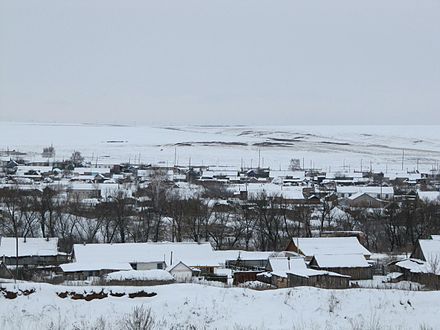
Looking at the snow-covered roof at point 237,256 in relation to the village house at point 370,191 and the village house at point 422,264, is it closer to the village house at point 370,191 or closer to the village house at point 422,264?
the village house at point 422,264

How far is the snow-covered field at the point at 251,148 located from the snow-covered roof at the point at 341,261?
5978 cm

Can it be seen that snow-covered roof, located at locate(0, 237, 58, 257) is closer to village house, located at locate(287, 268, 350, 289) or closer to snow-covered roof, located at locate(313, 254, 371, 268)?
snow-covered roof, located at locate(313, 254, 371, 268)

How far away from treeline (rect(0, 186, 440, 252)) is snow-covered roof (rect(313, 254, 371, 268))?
610 cm

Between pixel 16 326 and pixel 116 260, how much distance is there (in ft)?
42.0

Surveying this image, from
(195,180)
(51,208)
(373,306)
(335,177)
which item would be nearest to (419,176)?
(335,177)

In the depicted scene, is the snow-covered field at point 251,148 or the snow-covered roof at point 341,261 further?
Answer: the snow-covered field at point 251,148

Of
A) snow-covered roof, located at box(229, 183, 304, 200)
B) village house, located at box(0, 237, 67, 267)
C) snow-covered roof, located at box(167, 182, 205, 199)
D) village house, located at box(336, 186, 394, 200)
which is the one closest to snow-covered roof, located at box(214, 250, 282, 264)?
village house, located at box(0, 237, 67, 267)

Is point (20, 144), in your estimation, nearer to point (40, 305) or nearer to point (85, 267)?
point (85, 267)

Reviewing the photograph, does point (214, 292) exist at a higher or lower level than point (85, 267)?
higher

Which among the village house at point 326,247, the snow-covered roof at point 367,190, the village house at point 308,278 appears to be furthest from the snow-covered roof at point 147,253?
the snow-covered roof at point 367,190

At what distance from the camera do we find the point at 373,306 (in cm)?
1090

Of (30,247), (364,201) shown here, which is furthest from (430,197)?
(30,247)

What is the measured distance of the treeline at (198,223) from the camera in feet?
102

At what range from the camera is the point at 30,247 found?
84.2ft
